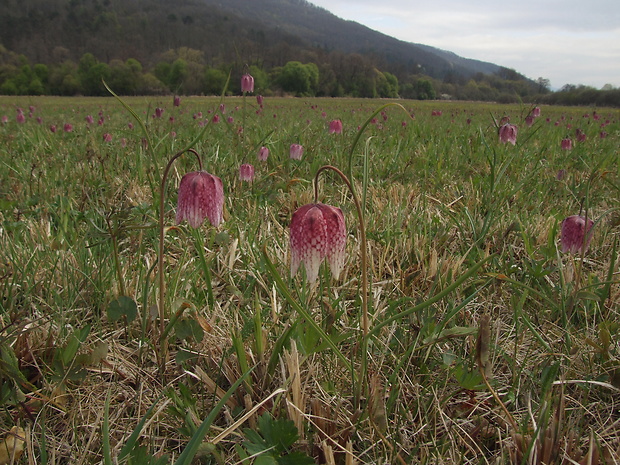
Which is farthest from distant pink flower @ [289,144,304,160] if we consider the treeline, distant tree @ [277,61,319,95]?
distant tree @ [277,61,319,95]

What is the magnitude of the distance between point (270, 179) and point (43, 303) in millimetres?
1658

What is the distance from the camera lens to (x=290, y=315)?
4.36 feet

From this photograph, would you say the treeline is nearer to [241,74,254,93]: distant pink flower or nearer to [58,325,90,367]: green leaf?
[241,74,254,93]: distant pink flower

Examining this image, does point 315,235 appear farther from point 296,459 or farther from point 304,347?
point 296,459

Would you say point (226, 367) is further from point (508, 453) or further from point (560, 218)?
point (560, 218)

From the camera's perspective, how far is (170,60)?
42.1 meters

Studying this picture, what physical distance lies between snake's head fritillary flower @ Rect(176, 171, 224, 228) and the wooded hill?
4.15ft

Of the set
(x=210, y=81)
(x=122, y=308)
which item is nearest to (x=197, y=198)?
(x=122, y=308)

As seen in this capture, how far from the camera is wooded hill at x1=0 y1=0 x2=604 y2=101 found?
17469 mm

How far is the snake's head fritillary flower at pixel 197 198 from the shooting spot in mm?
1204

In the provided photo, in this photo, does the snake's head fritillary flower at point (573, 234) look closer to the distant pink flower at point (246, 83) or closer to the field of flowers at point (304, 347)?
the field of flowers at point (304, 347)

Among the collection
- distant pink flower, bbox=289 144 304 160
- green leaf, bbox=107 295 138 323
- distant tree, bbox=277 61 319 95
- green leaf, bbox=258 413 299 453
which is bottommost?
green leaf, bbox=258 413 299 453

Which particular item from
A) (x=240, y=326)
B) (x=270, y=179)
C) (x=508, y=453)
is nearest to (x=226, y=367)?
(x=240, y=326)

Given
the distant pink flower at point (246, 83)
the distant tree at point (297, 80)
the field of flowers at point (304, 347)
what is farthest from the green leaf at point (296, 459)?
the distant tree at point (297, 80)
